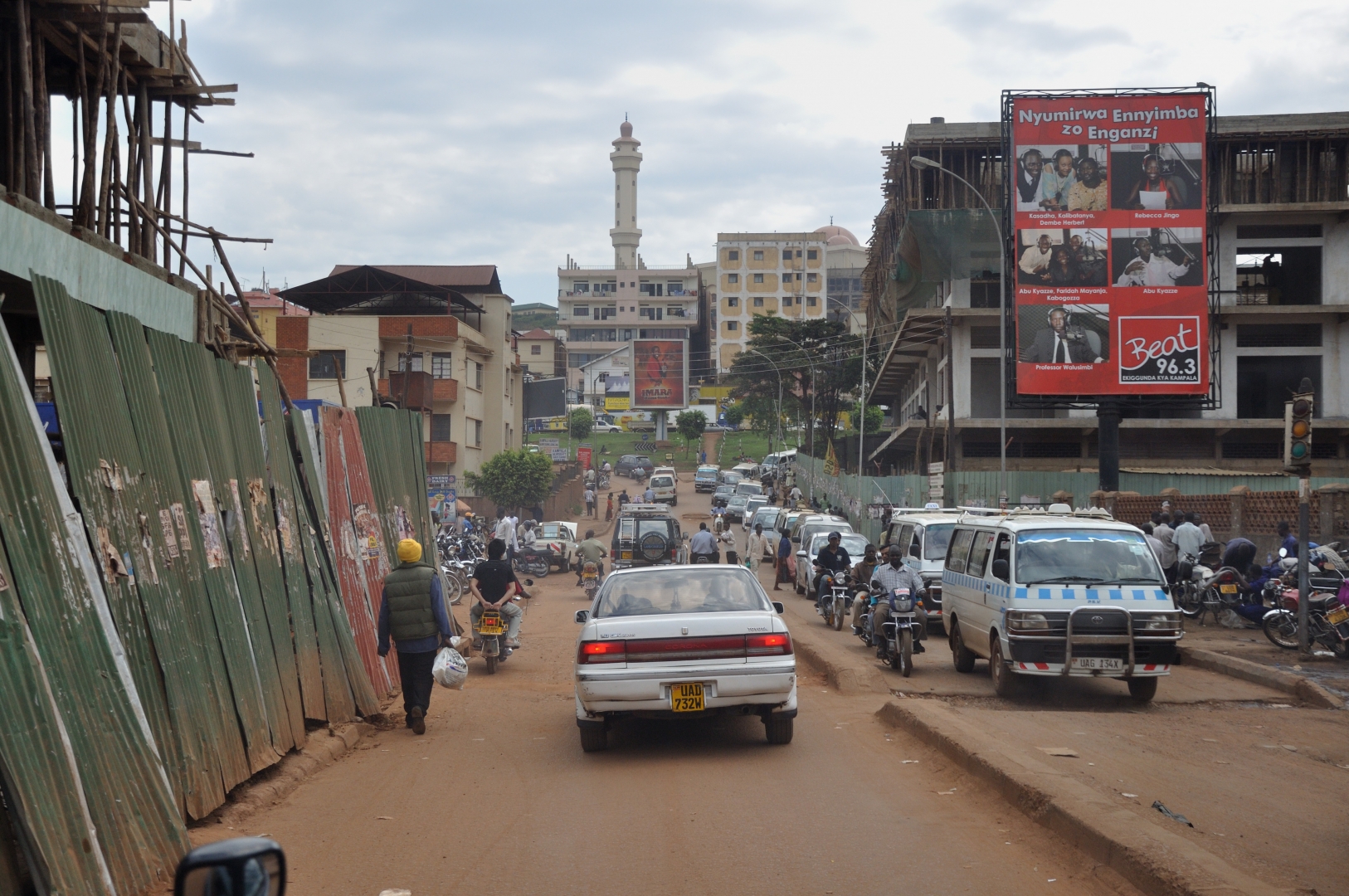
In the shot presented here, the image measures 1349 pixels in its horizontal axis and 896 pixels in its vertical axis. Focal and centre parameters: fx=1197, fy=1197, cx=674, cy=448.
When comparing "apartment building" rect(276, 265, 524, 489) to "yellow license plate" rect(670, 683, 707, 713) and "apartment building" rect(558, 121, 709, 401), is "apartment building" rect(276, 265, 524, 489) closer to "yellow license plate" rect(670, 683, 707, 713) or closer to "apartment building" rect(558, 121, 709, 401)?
"yellow license plate" rect(670, 683, 707, 713)

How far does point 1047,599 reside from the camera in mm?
12273

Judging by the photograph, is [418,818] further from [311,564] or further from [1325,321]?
[1325,321]

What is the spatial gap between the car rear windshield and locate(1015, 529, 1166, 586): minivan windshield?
391cm

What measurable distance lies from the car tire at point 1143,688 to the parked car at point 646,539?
1477cm

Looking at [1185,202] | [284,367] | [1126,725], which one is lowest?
[1126,725]

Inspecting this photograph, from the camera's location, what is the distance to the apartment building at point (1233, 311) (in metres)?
46.0

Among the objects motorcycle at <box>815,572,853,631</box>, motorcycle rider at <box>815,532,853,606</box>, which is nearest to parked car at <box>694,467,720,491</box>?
motorcycle rider at <box>815,532,853,606</box>

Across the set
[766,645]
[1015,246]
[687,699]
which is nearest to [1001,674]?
[766,645]

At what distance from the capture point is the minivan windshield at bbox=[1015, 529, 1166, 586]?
12516mm

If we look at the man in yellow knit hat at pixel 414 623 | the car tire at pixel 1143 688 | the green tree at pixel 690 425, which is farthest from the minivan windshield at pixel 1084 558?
the green tree at pixel 690 425

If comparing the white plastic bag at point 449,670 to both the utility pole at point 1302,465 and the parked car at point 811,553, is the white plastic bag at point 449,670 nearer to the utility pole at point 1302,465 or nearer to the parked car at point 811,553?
the utility pole at point 1302,465

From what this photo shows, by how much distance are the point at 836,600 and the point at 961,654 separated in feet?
18.3

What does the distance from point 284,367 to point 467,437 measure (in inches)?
363

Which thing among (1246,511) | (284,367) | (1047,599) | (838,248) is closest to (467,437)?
(284,367)
